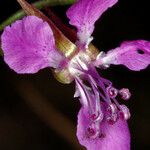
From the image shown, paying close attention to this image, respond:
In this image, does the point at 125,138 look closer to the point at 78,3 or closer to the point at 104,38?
the point at 78,3

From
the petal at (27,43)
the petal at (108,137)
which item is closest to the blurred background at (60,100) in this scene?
the petal at (108,137)

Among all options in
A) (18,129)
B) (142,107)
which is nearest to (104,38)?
(142,107)

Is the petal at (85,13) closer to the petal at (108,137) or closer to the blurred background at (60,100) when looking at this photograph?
the petal at (108,137)

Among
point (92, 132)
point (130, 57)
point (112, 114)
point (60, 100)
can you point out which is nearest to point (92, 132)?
point (92, 132)

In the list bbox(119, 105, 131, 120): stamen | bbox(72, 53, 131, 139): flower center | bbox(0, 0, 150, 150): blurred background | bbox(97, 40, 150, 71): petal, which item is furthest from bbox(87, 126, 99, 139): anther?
bbox(0, 0, 150, 150): blurred background

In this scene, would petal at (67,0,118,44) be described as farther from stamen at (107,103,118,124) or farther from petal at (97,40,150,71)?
stamen at (107,103,118,124)

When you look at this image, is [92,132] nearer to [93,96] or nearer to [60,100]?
[93,96]
